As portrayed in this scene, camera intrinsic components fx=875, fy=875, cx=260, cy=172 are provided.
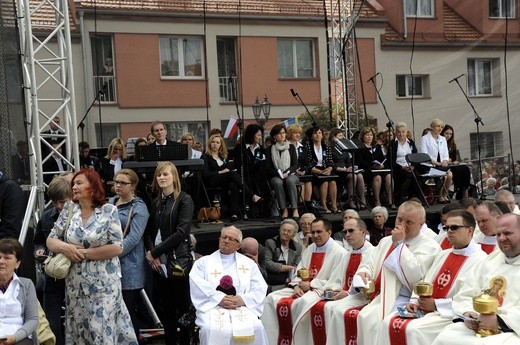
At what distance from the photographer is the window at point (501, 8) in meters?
14.9

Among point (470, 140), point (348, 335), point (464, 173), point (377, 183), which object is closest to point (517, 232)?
point (348, 335)

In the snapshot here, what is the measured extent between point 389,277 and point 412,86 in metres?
8.41

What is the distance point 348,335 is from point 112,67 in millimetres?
8921

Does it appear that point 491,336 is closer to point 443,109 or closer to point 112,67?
point 443,109

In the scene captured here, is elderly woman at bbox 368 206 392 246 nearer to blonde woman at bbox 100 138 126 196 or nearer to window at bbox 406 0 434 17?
blonde woman at bbox 100 138 126 196

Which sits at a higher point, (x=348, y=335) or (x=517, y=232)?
(x=517, y=232)

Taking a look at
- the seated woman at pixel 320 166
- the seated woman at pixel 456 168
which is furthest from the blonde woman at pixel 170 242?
the seated woman at pixel 456 168

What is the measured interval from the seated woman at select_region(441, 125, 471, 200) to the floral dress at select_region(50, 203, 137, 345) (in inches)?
314

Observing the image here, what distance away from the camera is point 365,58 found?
15367 millimetres

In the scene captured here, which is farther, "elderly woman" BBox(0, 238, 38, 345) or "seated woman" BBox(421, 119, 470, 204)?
"seated woman" BBox(421, 119, 470, 204)

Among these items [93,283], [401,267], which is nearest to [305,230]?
[401,267]

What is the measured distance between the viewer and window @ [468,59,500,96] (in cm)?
1492

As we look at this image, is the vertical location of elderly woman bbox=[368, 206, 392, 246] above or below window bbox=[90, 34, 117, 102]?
below

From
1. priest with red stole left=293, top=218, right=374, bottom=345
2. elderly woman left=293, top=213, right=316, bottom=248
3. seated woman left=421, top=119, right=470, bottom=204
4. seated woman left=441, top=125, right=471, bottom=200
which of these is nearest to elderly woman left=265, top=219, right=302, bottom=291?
elderly woman left=293, top=213, right=316, bottom=248
